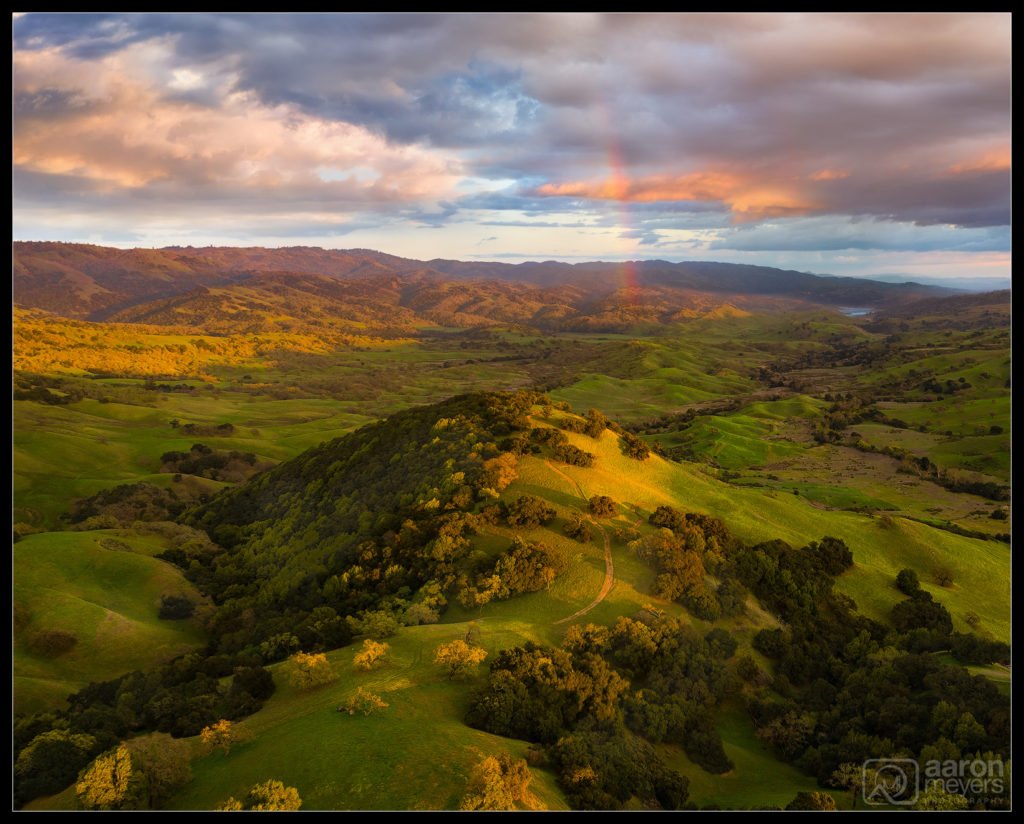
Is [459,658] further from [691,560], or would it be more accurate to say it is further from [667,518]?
[667,518]

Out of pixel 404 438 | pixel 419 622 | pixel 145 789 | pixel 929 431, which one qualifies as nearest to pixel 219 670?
pixel 419 622

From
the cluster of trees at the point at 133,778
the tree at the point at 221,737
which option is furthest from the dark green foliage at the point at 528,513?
the cluster of trees at the point at 133,778

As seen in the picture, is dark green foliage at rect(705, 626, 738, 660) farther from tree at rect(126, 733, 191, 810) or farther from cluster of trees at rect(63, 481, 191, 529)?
cluster of trees at rect(63, 481, 191, 529)

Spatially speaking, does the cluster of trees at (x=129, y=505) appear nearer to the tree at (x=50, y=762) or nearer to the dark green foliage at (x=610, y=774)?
the tree at (x=50, y=762)

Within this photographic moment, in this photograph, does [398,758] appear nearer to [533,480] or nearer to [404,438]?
[533,480]

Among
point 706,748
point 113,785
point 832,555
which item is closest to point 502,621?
point 706,748
